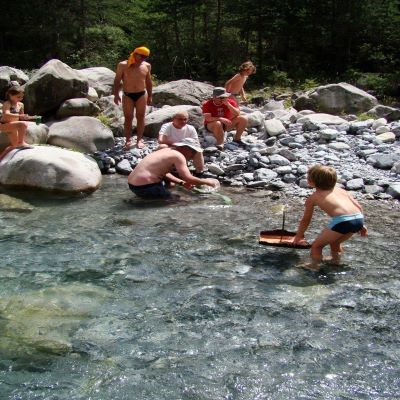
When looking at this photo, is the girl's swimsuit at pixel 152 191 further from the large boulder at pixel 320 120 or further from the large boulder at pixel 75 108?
the large boulder at pixel 320 120

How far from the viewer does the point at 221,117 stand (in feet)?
31.7

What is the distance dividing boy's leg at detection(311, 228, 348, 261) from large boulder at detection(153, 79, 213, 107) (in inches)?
293

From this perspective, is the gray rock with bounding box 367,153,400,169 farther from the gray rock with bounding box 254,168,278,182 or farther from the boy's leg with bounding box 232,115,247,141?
the boy's leg with bounding box 232,115,247,141

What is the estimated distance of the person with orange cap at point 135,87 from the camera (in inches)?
358

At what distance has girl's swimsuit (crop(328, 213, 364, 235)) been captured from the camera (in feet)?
16.0

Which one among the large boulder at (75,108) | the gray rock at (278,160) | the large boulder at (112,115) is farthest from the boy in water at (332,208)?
the large boulder at (75,108)

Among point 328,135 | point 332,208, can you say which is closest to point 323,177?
point 332,208

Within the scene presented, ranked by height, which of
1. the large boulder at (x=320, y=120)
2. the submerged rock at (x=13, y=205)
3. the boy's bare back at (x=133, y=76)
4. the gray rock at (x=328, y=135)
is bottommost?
the submerged rock at (x=13, y=205)

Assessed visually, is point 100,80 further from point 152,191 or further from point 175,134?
point 152,191

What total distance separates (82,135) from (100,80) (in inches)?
175

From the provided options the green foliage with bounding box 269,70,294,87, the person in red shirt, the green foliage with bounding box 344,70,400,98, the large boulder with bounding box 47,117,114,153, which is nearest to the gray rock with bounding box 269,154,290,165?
the person in red shirt

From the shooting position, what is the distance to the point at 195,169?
8375 mm

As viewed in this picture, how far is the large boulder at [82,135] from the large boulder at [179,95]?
2.73 metres

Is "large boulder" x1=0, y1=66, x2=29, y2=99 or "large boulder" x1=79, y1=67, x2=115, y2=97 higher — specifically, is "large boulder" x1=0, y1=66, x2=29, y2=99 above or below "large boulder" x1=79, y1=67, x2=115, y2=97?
above
